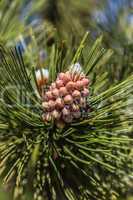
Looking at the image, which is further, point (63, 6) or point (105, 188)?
point (63, 6)

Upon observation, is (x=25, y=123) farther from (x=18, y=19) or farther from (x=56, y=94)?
(x=18, y=19)

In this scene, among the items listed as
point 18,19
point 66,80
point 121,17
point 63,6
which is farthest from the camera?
point 63,6

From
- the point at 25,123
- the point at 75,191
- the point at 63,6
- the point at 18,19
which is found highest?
the point at 63,6

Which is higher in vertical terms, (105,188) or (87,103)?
(87,103)

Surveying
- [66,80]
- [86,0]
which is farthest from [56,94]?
[86,0]

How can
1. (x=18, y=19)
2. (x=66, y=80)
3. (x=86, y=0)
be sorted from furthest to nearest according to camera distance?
(x=86, y=0) < (x=18, y=19) < (x=66, y=80)

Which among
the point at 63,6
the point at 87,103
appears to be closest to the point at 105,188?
the point at 87,103

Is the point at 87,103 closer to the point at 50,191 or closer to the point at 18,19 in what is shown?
the point at 50,191
